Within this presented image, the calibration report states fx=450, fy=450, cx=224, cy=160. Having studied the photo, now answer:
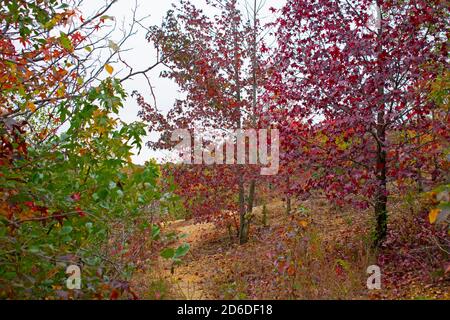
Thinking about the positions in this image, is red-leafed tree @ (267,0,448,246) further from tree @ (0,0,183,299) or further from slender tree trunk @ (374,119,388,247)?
tree @ (0,0,183,299)

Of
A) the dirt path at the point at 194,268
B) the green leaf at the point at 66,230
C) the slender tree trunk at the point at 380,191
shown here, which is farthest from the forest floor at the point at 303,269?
the green leaf at the point at 66,230

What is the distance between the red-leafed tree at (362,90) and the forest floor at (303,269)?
2.43ft

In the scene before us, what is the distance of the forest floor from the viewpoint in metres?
4.99

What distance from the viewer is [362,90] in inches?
250

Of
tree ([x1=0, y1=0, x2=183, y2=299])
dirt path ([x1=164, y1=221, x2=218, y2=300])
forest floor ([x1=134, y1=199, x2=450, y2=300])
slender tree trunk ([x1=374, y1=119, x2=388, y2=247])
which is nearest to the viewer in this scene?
tree ([x1=0, y1=0, x2=183, y2=299])

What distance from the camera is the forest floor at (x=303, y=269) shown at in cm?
499

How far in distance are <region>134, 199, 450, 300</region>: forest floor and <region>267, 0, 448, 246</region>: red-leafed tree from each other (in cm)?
74

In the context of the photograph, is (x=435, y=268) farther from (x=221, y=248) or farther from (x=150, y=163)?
(x=221, y=248)

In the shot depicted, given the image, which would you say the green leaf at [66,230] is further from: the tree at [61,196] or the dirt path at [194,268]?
the dirt path at [194,268]

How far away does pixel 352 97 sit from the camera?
20.9ft

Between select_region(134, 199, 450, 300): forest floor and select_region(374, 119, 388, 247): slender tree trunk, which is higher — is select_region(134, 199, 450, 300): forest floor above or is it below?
below

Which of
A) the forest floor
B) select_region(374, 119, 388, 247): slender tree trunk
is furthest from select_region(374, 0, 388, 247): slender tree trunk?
the forest floor
